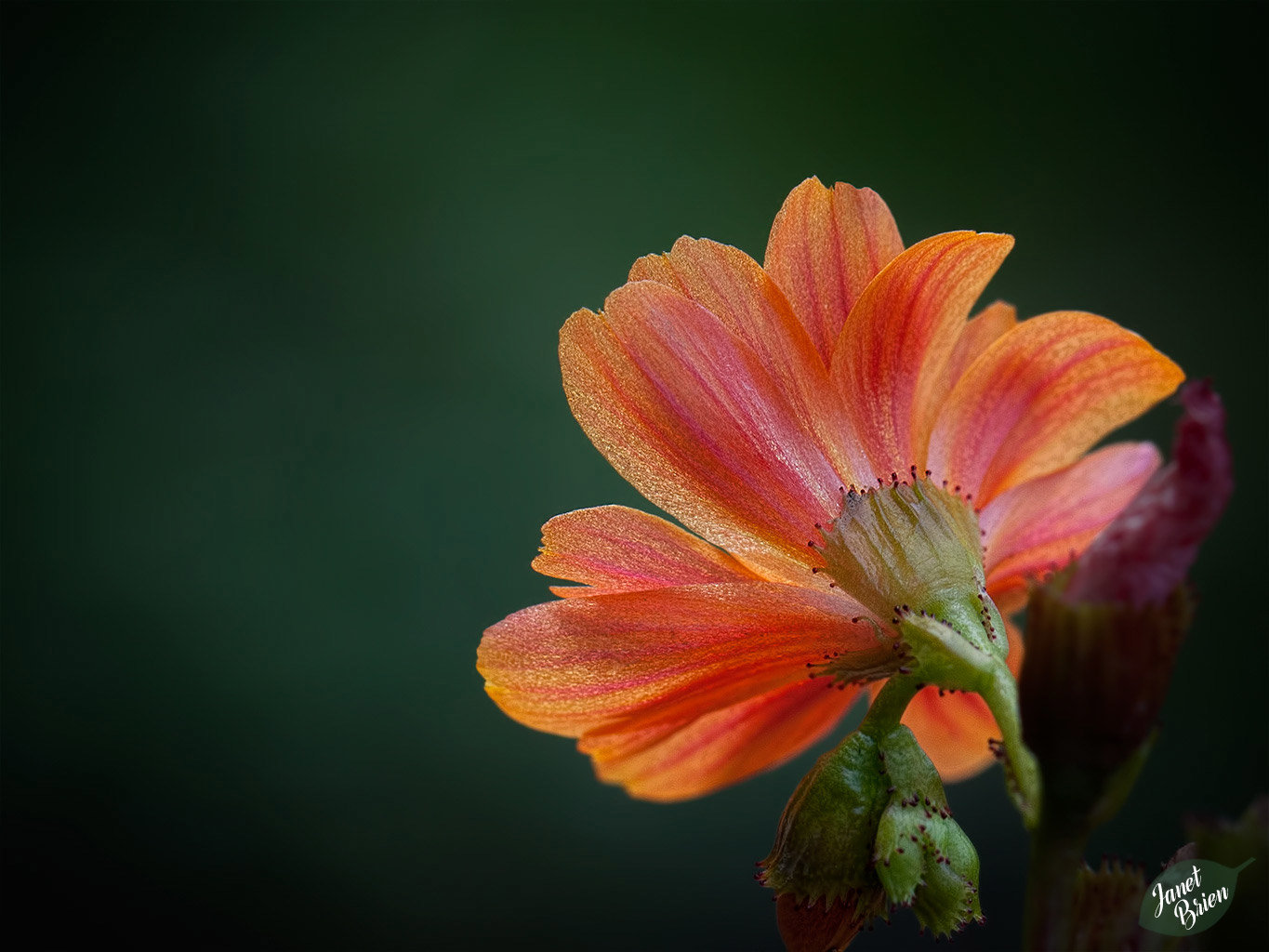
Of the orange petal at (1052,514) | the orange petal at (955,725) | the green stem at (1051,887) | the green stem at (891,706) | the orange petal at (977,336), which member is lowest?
the orange petal at (955,725)

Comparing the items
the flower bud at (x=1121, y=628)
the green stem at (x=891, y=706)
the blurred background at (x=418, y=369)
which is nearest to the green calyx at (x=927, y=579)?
the green stem at (x=891, y=706)

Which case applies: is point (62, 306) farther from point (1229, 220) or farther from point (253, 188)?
point (1229, 220)

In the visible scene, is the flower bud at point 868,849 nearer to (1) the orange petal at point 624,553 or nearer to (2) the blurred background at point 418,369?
(1) the orange petal at point 624,553

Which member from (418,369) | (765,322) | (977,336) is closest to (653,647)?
(765,322)

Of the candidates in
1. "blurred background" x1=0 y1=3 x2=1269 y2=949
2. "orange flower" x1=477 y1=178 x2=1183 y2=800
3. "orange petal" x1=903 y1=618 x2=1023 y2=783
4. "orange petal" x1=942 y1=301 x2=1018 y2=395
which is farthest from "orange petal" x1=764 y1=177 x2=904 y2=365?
"blurred background" x1=0 y1=3 x2=1269 y2=949

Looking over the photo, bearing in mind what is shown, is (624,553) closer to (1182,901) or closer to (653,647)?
(653,647)

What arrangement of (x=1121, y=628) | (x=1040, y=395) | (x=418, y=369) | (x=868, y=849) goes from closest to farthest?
1. (x=1121, y=628)
2. (x=868, y=849)
3. (x=1040, y=395)
4. (x=418, y=369)
